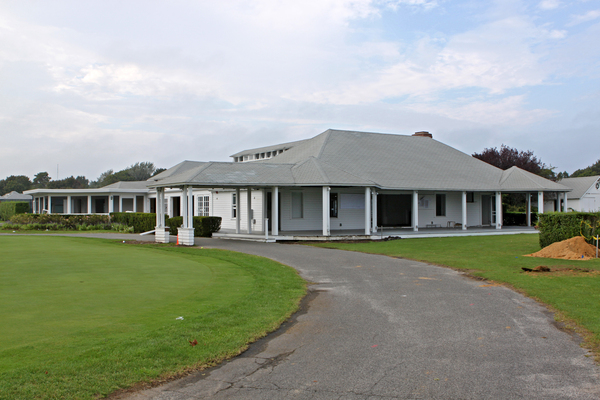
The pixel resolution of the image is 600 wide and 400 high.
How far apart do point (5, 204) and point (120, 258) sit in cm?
4474

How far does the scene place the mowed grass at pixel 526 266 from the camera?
806 centimetres

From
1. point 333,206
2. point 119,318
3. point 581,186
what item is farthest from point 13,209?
point 581,186

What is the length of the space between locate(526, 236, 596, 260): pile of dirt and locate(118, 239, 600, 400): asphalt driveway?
7576mm

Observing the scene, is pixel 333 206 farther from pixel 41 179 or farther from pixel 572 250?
pixel 41 179

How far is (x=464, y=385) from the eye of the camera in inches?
189

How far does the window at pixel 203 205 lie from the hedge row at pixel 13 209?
24.8 m

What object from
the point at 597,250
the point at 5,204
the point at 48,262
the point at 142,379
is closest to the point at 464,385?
the point at 142,379

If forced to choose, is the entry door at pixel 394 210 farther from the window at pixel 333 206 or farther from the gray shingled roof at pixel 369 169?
the window at pixel 333 206

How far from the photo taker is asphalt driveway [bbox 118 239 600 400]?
15.4 ft

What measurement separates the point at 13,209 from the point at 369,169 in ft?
125

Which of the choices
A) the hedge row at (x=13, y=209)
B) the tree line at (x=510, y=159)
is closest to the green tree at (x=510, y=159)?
the tree line at (x=510, y=159)

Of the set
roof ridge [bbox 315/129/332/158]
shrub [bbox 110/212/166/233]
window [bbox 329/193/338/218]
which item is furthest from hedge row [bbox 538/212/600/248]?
shrub [bbox 110/212/166/233]

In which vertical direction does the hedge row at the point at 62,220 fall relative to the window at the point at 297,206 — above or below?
below

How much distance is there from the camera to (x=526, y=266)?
14102 mm
